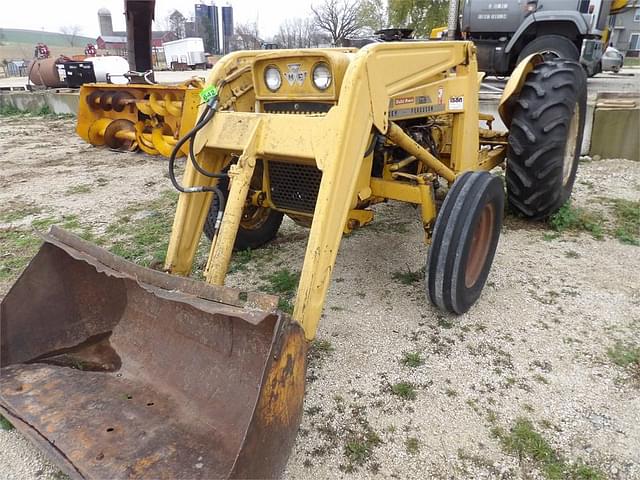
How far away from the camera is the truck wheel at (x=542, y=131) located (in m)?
3.90

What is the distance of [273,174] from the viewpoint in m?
3.17

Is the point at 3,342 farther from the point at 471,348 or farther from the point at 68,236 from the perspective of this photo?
the point at 471,348

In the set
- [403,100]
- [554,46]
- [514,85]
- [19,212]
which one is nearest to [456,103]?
[403,100]

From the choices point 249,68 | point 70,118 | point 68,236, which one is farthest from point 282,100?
point 70,118

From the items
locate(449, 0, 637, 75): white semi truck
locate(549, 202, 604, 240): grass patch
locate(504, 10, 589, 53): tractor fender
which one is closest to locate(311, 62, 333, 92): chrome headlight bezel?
locate(549, 202, 604, 240): grass patch

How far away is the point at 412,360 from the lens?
9.13 ft

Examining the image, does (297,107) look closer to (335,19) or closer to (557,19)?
(557,19)

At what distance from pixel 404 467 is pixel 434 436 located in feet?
0.77

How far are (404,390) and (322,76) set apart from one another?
1.67 m

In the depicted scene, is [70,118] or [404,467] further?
[70,118]

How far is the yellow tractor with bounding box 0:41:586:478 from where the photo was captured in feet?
6.29

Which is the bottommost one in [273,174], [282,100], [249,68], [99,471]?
[99,471]

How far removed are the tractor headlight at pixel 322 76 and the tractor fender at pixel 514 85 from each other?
6.71ft

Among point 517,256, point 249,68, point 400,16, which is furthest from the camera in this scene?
point 400,16
